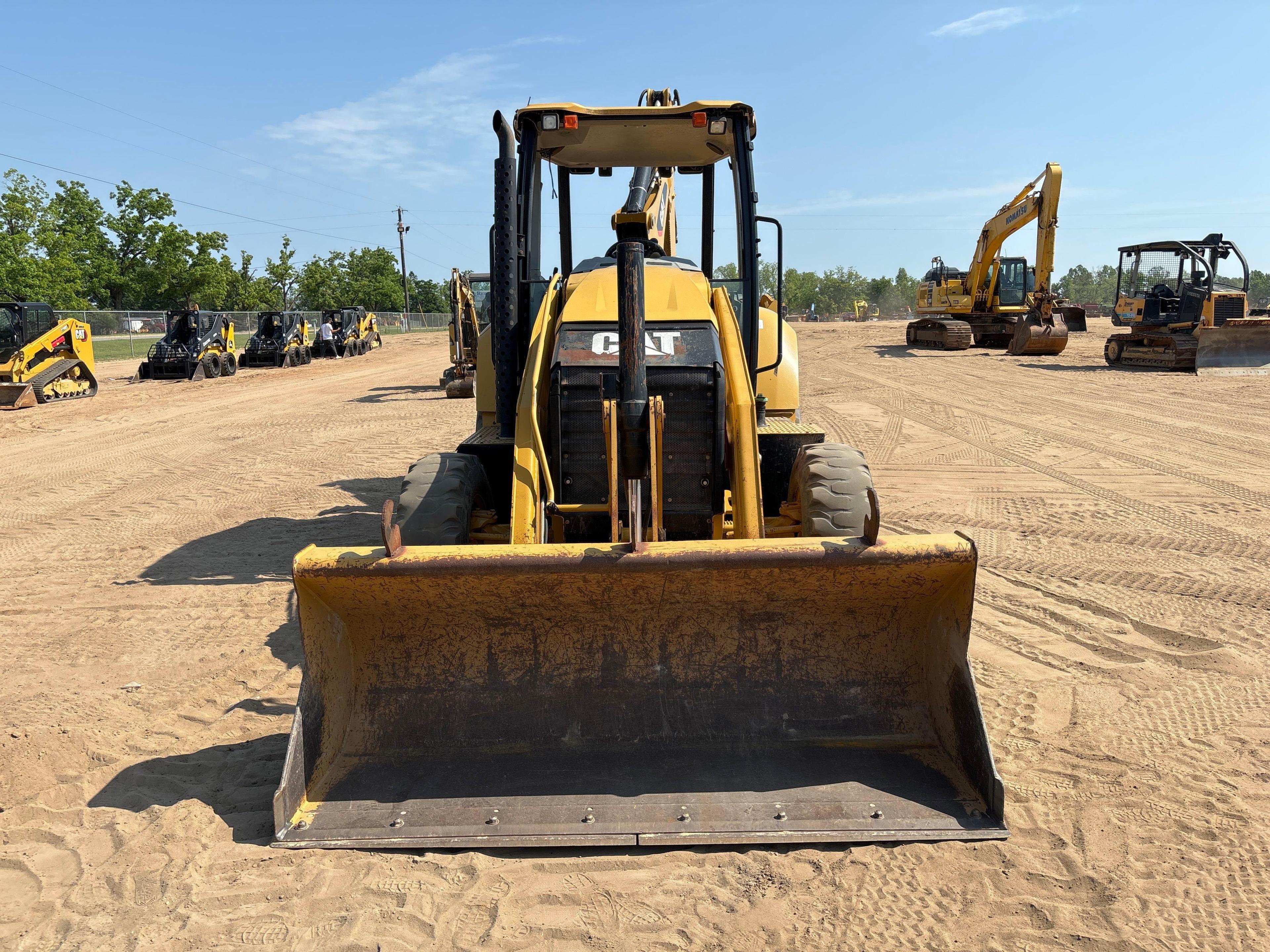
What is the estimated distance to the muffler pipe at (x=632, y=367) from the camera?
3.75 meters

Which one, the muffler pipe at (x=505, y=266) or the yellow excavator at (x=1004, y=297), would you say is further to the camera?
the yellow excavator at (x=1004, y=297)

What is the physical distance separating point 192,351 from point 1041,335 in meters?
21.4

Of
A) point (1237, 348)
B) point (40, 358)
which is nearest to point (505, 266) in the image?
point (40, 358)

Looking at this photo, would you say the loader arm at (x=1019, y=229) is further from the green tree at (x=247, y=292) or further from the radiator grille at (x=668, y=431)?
the green tree at (x=247, y=292)

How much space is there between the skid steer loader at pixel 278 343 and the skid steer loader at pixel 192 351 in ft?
7.30

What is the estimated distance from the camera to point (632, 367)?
3.82 m

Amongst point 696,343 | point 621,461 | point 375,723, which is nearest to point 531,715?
point 375,723

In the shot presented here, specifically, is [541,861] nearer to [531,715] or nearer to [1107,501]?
[531,715]

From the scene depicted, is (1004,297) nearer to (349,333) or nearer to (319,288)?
(349,333)

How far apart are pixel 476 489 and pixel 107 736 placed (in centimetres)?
196

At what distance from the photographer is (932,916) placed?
8.71 feet

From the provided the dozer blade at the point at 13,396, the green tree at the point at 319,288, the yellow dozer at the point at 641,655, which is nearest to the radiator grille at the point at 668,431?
the yellow dozer at the point at 641,655

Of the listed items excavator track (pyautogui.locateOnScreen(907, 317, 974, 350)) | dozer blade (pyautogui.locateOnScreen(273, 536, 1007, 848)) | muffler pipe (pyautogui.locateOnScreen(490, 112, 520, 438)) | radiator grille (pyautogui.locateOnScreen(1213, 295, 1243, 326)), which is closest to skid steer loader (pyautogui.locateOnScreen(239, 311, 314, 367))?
excavator track (pyautogui.locateOnScreen(907, 317, 974, 350))

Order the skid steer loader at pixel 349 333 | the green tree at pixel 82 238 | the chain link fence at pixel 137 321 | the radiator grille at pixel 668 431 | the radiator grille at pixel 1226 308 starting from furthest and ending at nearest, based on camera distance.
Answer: the green tree at pixel 82 238, the skid steer loader at pixel 349 333, the chain link fence at pixel 137 321, the radiator grille at pixel 1226 308, the radiator grille at pixel 668 431
